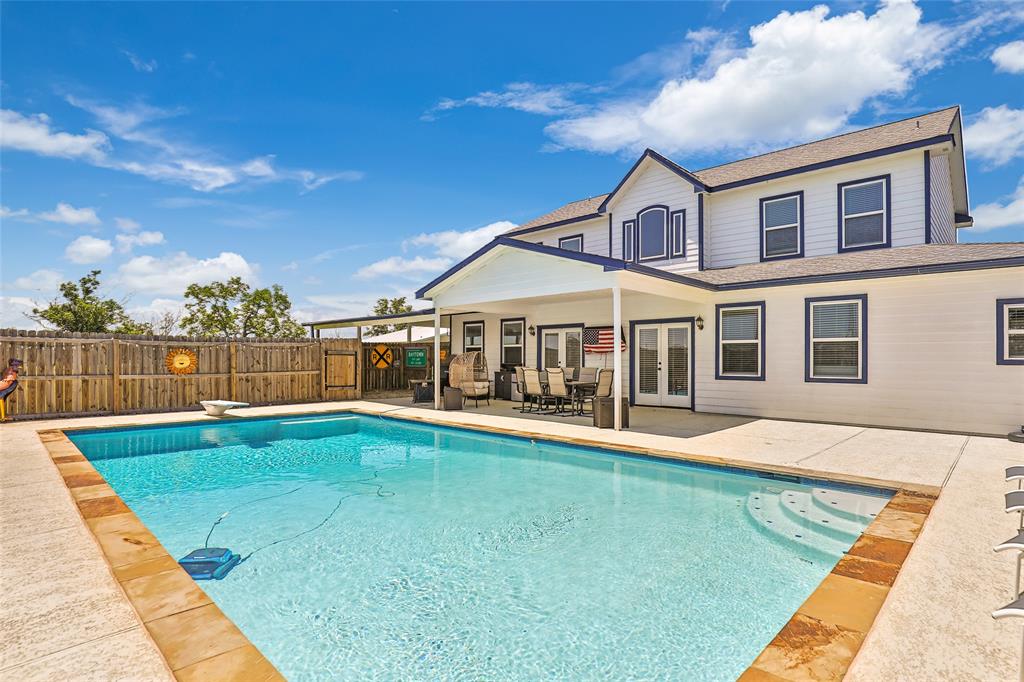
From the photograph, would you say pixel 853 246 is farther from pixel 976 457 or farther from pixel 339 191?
pixel 339 191

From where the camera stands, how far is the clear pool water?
3010 millimetres

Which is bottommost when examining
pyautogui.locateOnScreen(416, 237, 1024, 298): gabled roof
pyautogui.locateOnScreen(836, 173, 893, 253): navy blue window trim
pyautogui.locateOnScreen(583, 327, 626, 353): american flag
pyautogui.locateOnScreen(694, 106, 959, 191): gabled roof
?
pyautogui.locateOnScreen(583, 327, 626, 353): american flag

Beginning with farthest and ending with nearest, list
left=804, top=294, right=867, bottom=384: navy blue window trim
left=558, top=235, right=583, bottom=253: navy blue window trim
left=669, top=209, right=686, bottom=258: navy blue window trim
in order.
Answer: left=558, top=235, right=583, bottom=253: navy blue window trim → left=669, top=209, right=686, bottom=258: navy blue window trim → left=804, top=294, right=867, bottom=384: navy blue window trim

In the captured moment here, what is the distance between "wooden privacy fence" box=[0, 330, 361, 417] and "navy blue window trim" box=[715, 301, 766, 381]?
10423 mm

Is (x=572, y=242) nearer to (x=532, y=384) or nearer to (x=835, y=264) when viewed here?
(x=532, y=384)

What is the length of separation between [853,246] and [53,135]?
21.7 metres

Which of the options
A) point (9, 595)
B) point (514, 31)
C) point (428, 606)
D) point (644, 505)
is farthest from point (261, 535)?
point (514, 31)

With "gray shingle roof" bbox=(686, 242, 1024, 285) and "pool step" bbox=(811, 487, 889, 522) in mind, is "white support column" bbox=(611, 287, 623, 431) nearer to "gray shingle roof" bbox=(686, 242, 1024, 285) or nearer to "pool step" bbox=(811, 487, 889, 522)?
"gray shingle roof" bbox=(686, 242, 1024, 285)

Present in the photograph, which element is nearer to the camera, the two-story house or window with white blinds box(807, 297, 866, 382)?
the two-story house

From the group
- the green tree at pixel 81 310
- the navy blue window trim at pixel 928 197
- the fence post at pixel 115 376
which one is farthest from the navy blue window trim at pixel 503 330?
the green tree at pixel 81 310

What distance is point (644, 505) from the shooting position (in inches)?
225

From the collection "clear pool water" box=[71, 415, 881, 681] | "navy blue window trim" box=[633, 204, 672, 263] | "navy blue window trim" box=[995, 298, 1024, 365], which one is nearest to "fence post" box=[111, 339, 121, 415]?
"clear pool water" box=[71, 415, 881, 681]

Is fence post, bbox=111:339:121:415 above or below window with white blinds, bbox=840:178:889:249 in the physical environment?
below

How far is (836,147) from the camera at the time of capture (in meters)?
11.8
